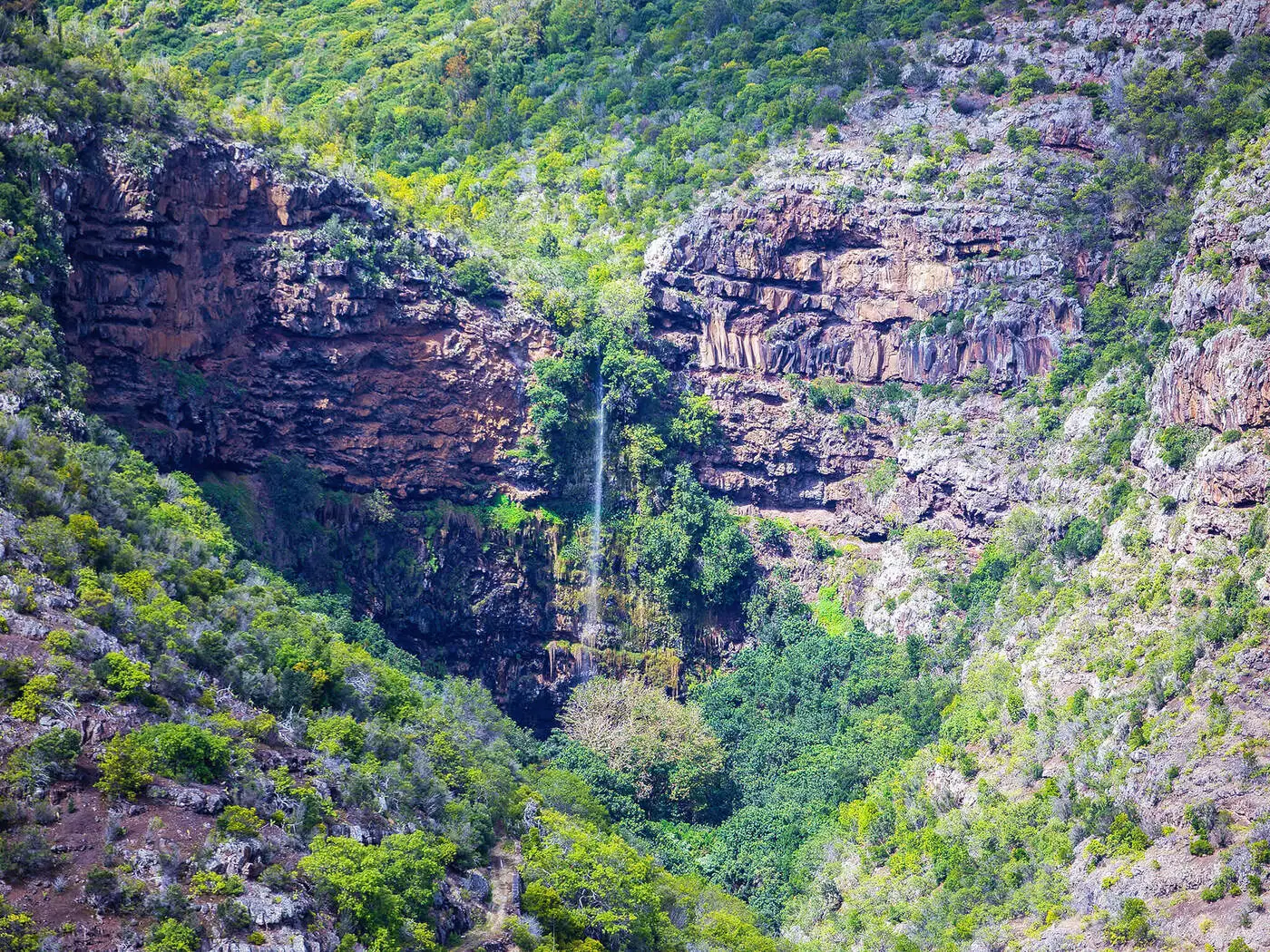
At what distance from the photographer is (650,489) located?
101500 millimetres

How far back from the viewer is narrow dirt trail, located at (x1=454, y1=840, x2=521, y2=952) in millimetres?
60156

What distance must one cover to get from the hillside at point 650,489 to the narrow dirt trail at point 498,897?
9.6 inches

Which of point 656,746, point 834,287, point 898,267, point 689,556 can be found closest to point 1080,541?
point 656,746

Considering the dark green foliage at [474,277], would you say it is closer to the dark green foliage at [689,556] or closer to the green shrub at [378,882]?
the dark green foliage at [689,556]

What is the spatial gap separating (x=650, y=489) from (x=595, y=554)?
4.96 metres

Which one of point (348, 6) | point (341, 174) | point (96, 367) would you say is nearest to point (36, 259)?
point (96, 367)

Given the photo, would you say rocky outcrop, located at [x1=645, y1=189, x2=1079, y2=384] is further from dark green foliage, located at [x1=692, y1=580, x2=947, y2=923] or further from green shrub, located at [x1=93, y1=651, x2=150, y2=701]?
green shrub, located at [x1=93, y1=651, x2=150, y2=701]

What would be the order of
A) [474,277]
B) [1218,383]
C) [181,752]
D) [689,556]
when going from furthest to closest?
[689,556]
[474,277]
[1218,383]
[181,752]

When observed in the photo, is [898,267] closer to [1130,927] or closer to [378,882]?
[1130,927]

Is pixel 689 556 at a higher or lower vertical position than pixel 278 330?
lower

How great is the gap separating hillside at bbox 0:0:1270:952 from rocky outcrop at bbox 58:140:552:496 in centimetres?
22

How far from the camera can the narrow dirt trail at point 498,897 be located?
60.2 metres

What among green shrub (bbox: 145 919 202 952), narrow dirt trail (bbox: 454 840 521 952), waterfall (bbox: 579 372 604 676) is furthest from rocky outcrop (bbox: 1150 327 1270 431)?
green shrub (bbox: 145 919 202 952)

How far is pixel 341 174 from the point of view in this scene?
9412 centimetres
